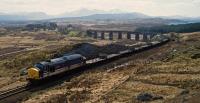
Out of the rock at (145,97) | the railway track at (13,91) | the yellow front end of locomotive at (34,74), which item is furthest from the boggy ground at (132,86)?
the yellow front end of locomotive at (34,74)

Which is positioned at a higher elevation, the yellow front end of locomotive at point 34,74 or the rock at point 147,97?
the rock at point 147,97

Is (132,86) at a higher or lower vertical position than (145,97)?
lower

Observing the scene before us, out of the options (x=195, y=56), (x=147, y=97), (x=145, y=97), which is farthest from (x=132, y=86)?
(x=195, y=56)

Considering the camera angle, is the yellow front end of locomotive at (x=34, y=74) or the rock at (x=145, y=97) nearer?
the rock at (x=145, y=97)

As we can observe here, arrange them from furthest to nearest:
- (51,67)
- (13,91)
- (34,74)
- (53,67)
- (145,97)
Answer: (53,67)
(51,67)
(34,74)
(13,91)
(145,97)

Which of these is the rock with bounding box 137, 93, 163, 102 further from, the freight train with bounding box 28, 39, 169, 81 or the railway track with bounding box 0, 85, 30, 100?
the freight train with bounding box 28, 39, 169, 81

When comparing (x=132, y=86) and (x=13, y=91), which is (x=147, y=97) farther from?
(x=13, y=91)

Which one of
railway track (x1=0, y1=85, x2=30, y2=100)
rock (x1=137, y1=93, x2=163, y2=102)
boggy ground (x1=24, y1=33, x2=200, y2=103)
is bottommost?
railway track (x1=0, y1=85, x2=30, y2=100)

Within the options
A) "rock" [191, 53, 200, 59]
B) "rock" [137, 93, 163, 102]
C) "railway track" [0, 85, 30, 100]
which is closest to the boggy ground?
"rock" [137, 93, 163, 102]

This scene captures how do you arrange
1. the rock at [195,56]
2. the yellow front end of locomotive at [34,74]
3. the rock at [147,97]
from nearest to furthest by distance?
the rock at [147,97] → the yellow front end of locomotive at [34,74] → the rock at [195,56]

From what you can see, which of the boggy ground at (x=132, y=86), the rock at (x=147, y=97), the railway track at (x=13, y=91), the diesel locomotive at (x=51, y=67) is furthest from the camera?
the diesel locomotive at (x=51, y=67)

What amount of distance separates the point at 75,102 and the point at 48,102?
347 cm

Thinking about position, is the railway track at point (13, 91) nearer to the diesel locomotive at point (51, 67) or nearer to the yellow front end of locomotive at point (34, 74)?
the yellow front end of locomotive at point (34, 74)

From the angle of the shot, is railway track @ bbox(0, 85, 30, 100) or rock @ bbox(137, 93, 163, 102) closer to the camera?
rock @ bbox(137, 93, 163, 102)
